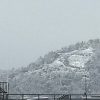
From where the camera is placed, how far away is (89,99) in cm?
5056

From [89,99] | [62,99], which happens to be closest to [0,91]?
[62,99]

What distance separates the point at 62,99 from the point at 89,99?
6.08 m

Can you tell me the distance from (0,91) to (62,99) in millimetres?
6705

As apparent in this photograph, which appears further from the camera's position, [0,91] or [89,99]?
[89,99]

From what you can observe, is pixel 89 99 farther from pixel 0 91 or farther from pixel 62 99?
pixel 0 91

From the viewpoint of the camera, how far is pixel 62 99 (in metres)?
Answer: 45.5

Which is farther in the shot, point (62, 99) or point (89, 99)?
point (89, 99)

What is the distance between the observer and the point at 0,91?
45.4 meters

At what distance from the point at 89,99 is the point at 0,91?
11360 millimetres
